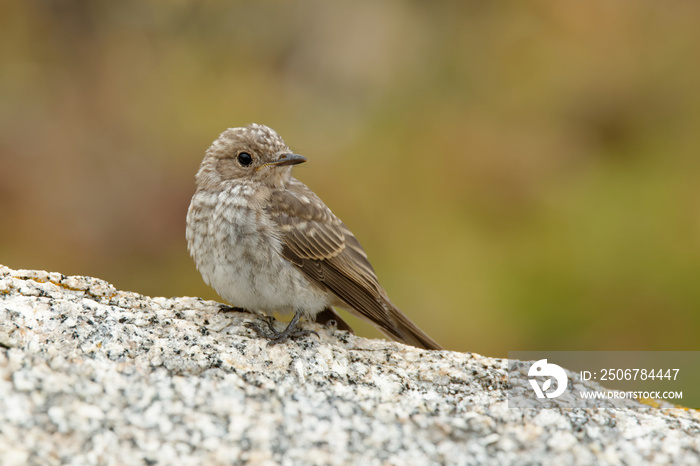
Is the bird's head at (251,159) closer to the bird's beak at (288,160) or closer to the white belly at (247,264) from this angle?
the bird's beak at (288,160)

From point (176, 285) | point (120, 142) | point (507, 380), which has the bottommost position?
point (507, 380)

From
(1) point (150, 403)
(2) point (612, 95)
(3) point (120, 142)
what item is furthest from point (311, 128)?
(1) point (150, 403)

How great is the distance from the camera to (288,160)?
204 inches

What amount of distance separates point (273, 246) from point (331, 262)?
47 centimetres

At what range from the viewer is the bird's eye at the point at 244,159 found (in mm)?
5293

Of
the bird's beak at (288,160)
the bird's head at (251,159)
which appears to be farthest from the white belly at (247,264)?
the bird's beak at (288,160)

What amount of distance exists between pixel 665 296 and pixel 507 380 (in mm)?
3819

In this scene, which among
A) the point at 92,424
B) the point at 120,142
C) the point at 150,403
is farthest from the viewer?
the point at 120,142

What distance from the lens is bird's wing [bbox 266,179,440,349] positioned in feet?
16.2

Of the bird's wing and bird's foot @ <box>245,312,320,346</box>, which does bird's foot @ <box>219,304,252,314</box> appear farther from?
the bird's wing

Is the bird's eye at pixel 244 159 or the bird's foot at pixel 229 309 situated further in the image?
the bird's eye at pixel 244 159

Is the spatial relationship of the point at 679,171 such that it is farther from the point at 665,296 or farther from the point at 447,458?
the point at 447,458

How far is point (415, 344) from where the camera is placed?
4980 mm

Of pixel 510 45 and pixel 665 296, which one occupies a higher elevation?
pixel 510 45
